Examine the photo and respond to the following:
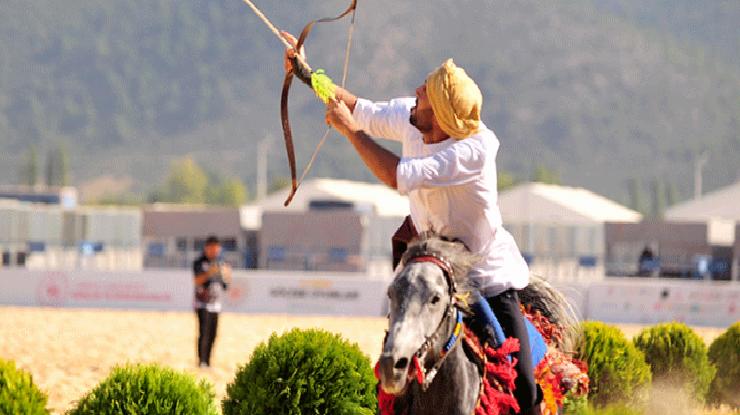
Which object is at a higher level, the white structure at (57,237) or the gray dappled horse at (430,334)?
the white structure at (57,237)

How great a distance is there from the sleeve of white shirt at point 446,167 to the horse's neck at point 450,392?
2.30 ft

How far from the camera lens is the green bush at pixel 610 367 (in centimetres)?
947

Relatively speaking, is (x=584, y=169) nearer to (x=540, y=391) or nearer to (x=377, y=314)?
(x=377, y=314)

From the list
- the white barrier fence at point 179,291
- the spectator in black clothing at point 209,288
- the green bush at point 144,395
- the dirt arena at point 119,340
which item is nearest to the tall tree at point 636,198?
the white barrier fence at point 179,291

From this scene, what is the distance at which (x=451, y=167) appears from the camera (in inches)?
199

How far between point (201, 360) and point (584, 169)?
152m

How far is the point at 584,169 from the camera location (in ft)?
543

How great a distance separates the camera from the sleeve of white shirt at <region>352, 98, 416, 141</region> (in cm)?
561

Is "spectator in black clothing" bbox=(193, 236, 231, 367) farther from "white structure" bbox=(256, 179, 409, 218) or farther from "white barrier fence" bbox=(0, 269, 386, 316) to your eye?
"white structure" bbox=(256, 179, 409, 218)

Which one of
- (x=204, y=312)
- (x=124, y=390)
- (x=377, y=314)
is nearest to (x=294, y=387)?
(x=124, y=390)

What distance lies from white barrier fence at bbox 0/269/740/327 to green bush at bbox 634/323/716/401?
48.0 feet

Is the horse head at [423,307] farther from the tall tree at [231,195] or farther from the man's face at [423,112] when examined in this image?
the tall tree at [231,195]

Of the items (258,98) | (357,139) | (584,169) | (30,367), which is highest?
(258,98)

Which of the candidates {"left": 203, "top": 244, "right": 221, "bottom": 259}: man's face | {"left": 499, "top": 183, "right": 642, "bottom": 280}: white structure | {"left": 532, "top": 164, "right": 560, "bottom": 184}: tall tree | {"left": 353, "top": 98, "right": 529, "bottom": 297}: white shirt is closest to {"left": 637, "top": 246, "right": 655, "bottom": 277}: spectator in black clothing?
{"left": 499, "top": 183, "right": 642, "bottom": 280}: white structure
